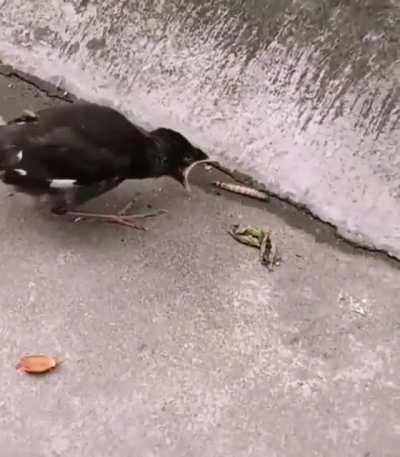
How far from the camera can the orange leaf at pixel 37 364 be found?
2475 mm

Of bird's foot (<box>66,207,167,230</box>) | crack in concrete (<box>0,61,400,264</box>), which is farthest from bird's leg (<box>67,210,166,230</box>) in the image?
crack in concrete (<box>0,61,400,264</box>)

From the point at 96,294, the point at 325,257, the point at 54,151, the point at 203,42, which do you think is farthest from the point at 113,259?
the point at 203,42

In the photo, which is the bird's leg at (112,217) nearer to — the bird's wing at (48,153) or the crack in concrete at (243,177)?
the bird's wing at (48,153)

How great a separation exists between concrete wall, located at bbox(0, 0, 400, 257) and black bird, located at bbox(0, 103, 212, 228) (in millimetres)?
287

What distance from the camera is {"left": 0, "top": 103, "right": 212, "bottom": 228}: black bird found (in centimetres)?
262

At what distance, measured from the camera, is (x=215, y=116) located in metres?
3.06

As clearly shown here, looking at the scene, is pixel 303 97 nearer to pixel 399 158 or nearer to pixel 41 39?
pixel 399 158

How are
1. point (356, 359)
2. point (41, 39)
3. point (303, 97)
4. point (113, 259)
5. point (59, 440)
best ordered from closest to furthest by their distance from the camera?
point (59, 440) → point (356, 359) → point (113, 259) → point (303, 97) → point (41, 39)

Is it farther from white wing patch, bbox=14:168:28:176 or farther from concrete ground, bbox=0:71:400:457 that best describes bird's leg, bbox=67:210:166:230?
white wing patch, bbox=14:168:28:176

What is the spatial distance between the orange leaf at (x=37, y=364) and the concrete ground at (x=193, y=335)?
0.06 feet

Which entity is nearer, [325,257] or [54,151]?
[54,151]

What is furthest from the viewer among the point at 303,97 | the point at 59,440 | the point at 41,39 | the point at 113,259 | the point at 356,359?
the point at 41,39

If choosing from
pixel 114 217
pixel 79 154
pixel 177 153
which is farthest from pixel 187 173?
pixel 79 154

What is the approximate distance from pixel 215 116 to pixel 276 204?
1.13 ft
